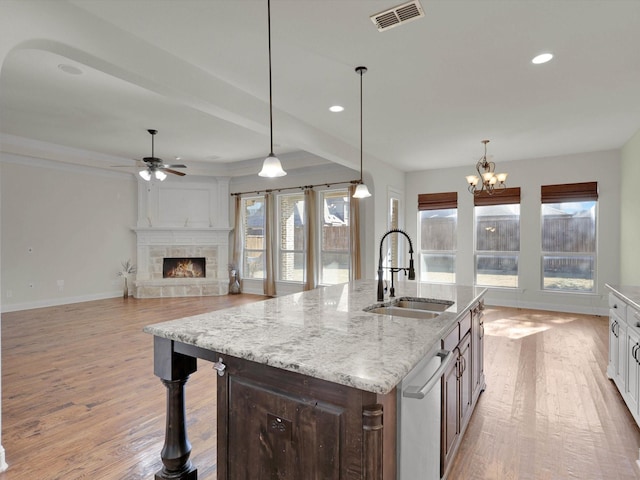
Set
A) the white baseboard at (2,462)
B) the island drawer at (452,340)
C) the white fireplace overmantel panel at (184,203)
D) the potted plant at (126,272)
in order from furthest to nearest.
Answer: the white fireplace overmantel panel at (184,203) → the potted plant at (126,272) → the white baseboard at (2,462) → the island drawer at (452,340)

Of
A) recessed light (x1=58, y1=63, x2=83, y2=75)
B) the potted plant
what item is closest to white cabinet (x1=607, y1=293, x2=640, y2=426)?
recessed light (x1=58, y1=63, x2=83, y2=75)

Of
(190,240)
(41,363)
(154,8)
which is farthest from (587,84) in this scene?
(190,240)

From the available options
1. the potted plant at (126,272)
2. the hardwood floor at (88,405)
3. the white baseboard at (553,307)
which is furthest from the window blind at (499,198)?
the potted plant at (126,272)

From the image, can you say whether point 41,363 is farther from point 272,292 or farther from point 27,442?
point 272,292

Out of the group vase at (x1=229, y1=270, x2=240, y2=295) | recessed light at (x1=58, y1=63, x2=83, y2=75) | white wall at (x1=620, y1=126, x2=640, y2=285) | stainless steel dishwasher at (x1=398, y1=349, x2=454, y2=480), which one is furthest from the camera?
vase at (x1=229, y1=270, x2=240, y2=295)

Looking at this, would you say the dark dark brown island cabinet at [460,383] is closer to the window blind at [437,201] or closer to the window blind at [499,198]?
the window blind at [499,198]

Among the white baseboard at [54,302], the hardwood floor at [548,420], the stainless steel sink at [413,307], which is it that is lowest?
the hardwood floor at [548,420]

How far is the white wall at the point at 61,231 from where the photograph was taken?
604 cm

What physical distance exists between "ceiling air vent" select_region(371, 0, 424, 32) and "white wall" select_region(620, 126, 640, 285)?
4.59 meters

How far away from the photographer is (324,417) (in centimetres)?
124

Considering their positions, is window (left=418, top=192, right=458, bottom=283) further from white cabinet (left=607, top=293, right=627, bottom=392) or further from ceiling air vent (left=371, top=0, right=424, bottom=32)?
ceiling air vent (left=371, top=0, right=424, bottom=32)

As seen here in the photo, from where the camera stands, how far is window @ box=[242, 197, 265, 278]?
8.23m

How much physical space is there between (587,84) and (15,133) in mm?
7776

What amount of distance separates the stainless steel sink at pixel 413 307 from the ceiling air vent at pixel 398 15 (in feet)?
6.49
